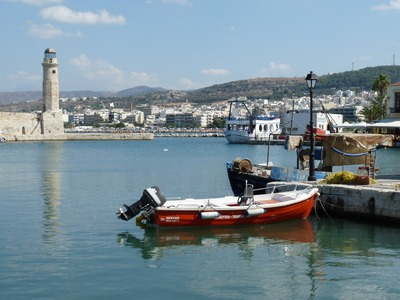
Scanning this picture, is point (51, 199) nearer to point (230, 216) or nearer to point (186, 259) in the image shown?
point (230, 216)

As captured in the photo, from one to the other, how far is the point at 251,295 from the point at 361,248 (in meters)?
4.89

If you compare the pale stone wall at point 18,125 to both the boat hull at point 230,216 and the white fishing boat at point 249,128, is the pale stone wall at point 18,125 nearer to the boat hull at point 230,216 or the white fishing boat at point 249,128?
the white fishing boat at point 249,128

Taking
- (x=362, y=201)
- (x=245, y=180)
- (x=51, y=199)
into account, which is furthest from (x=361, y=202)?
(x=51, y=199)

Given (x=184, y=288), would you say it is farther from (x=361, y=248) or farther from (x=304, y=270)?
(x=361, y=248)

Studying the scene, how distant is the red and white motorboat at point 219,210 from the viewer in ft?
57.1

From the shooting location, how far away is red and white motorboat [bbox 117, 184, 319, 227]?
57.1 feet

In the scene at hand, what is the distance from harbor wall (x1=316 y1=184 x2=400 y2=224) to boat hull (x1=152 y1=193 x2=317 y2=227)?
83 centimetres

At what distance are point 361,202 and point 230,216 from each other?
379 centimetres

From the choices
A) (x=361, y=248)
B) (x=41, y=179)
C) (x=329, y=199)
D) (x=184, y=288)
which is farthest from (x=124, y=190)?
(x=184, y=288)

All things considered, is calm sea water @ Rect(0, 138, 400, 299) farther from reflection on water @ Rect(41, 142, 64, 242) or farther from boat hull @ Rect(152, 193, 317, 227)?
boat hull @ Rect(152, 193, 317, 227)

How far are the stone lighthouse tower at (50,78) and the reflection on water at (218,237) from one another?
89.6 m

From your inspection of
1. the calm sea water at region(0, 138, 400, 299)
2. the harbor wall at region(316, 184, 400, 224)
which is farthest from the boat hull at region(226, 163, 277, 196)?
the calm sea water at region(0, 138, 400, 299)

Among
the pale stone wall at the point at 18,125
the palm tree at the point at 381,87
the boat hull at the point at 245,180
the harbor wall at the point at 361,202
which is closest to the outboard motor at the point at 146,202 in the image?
the harbor wall at the point at 361,202

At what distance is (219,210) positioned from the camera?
17.5 m
